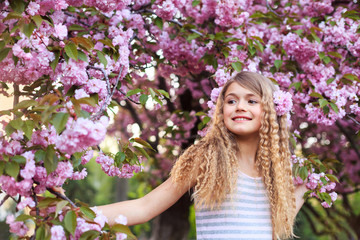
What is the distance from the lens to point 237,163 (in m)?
2.18

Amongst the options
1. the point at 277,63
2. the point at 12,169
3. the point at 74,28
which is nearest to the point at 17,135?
the point at 12,169

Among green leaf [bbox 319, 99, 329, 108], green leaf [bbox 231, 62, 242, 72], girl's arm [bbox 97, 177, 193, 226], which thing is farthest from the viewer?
green leaf [bbox 319, 99, 329, 108]

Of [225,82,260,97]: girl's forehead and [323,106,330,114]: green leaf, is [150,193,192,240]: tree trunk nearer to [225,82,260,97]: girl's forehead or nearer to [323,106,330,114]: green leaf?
[323,106,330,114]: green leaf

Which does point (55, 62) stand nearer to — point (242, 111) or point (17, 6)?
point (17, 6)

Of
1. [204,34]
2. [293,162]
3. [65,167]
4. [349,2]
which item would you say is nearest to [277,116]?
[293,162]

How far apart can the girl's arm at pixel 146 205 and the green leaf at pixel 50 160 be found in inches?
20.2

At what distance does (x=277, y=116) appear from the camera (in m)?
2.38

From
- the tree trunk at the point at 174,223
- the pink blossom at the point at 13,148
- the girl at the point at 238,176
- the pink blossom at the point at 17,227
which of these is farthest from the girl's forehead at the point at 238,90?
the tree trunk at the point at 174,223

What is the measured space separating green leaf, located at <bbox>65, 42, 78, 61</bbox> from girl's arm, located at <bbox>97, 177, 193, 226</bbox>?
2.24ft

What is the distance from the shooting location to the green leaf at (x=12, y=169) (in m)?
1.35

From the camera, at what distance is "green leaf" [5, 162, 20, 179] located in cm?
135

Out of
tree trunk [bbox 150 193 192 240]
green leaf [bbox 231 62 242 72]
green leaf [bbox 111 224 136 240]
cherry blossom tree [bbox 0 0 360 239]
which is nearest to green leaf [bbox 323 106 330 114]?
cherry blossom tree [bbox 0 0 360 239]

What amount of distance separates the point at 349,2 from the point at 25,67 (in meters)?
3.35

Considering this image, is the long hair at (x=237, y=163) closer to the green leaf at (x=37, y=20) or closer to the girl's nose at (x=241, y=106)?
the girl's nose at (x=241, y=106)
